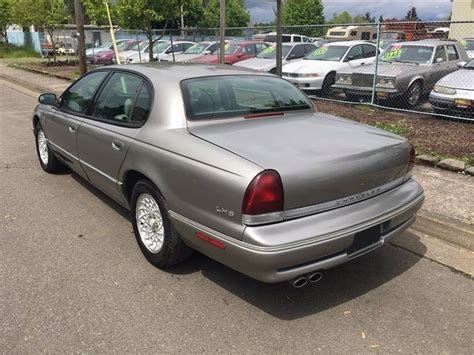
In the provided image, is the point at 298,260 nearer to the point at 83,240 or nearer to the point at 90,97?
the point at 83,240

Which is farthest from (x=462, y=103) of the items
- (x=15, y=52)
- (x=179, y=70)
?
(x=15, y=52)

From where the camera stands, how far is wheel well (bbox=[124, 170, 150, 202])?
3.63m

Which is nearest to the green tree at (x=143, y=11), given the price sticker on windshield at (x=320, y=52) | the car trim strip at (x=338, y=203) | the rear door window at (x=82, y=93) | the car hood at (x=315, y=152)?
the price sticker on windshield at (x=320, y=52)

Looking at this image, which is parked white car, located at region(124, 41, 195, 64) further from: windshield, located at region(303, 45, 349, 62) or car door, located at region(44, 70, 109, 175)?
car door, located at region(44, 70, 109, 175)

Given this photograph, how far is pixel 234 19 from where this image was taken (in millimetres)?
65938

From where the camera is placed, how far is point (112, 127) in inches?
156

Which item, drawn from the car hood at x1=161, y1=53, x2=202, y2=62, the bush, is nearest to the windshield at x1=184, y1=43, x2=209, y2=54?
the car hood at x1=161, y1=53, x2=202, y2=62

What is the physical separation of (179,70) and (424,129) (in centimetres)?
535

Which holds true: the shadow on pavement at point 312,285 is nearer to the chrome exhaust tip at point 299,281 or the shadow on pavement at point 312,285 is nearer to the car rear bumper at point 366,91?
the chrome exhaust tip at point 299,281

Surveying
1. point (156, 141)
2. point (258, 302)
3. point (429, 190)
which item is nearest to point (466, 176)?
point (429, 190)

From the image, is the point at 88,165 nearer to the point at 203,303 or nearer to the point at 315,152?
the point at 203,303

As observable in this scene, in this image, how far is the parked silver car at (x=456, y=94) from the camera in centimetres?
833

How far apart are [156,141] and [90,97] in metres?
1.51

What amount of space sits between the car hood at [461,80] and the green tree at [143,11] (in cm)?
919
